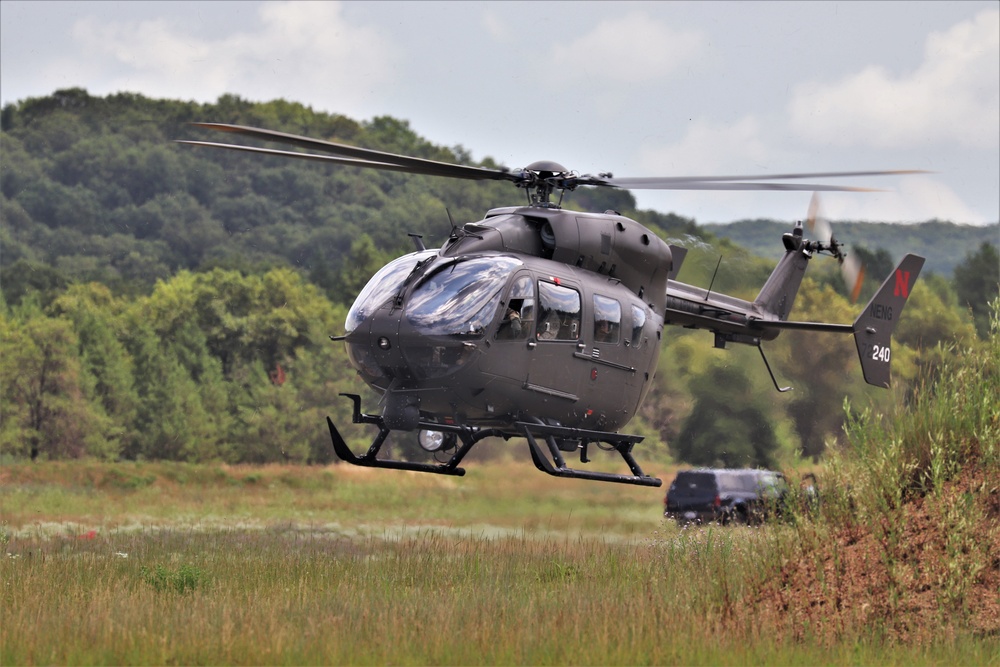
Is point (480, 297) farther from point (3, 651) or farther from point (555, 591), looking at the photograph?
point (3, 651)

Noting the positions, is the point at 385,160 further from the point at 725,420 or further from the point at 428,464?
the point at 725,420

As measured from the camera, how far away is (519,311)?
13742 millimetres

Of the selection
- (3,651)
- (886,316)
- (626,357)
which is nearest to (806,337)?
(886,316)

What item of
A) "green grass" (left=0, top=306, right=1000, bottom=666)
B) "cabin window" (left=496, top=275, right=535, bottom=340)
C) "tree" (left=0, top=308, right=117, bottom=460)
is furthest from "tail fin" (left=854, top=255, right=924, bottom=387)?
"tree" (left=0, top=308, right=117, bottom=460)

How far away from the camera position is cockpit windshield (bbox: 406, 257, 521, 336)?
43.7ft

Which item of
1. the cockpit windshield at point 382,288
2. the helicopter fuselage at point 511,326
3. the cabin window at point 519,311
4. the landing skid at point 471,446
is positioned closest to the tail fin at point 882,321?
the helicopter fuselage at point 511,326

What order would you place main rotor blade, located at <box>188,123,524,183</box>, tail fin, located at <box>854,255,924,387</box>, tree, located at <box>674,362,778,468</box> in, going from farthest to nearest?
tree, located at <box>674,362,778,468</box>, tail fin, located at <box>854,255,924,387</box>, main rotor blade, located at <box>188,123,524,183</box>

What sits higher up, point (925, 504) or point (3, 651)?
point (925, 504)

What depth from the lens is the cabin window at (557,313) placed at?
14.0m

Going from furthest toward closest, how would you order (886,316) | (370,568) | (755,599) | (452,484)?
(452,484), (886,316), (370,568), (755,599)

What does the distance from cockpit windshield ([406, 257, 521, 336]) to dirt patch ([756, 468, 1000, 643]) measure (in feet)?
14.2

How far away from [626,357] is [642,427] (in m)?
15.9

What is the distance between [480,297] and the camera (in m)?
13.5

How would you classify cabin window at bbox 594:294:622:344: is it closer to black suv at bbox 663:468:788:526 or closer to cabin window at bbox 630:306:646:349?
cabin window at bbox 630:306:646:349
